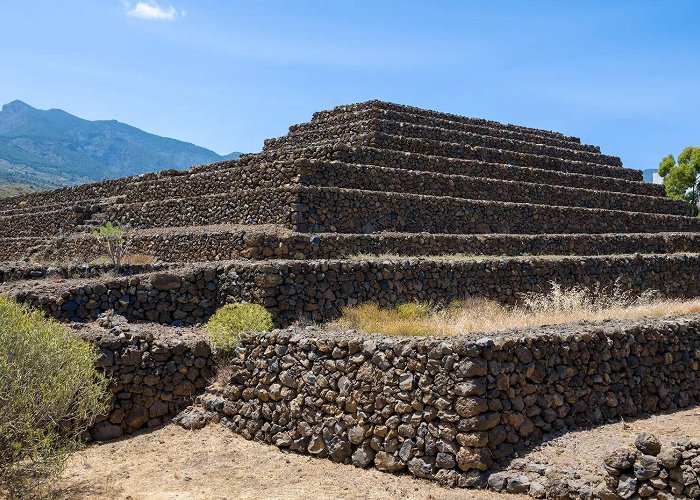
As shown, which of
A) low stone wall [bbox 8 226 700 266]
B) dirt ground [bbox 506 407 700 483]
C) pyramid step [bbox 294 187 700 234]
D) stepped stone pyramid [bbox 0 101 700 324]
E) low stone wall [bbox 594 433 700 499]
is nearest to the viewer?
low stone wall [bbox 594 433 700 499]

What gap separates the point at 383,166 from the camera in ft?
76.9

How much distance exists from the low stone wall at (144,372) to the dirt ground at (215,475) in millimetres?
437

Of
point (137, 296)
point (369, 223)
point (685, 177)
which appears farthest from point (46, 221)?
point (685, 177)

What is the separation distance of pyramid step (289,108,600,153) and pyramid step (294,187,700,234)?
270 inches

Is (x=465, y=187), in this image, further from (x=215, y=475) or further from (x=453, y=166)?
(x=215, y=475)

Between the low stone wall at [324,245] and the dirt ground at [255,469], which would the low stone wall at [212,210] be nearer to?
the low stone wall at [324,245]

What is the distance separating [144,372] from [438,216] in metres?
12.6

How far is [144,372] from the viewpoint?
11.6 metres

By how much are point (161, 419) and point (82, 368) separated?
2968mm

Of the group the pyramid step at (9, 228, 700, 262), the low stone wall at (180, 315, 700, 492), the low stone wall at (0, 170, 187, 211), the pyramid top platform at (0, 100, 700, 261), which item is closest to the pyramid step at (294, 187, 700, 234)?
the pyramid top platform at (0, 100, 700, 261)

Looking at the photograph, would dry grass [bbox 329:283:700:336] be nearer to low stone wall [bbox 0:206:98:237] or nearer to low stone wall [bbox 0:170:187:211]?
low stone wall [bbox 0:170:187:211]

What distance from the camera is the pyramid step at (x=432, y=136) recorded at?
86.1ft

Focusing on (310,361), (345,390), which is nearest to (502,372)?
(345,390)

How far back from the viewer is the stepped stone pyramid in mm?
15312
